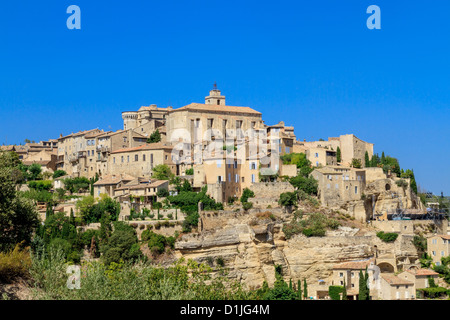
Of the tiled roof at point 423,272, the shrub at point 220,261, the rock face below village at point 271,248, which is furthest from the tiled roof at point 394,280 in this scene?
the shrub at point 220,261

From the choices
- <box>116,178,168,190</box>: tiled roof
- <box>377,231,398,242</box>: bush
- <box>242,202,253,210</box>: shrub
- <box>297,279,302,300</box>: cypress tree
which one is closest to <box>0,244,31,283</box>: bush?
<box>297,279,302,300</box>: cypress tree

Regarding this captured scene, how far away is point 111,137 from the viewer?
7256 centimetres

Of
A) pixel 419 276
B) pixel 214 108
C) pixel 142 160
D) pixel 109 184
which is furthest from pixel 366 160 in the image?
pixel 109 184

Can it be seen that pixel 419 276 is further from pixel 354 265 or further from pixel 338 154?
pixel 338 154

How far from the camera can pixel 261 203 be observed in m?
59.4

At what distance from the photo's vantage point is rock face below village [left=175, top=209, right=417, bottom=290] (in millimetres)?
53719

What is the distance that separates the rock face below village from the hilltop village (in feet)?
0.26

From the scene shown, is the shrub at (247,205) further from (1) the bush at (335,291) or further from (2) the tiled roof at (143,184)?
(1) the bush at (335,291)

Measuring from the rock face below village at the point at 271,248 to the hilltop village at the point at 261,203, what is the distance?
80mm

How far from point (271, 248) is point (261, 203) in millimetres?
5036

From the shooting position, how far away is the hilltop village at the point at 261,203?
54031mm
